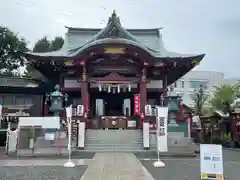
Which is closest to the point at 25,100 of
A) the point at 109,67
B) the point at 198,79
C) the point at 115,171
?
the point at 109,67

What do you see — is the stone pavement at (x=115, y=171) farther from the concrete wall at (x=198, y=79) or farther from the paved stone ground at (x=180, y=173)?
the concrete wall at (x=198, y=79)

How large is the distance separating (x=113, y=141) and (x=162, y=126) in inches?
156

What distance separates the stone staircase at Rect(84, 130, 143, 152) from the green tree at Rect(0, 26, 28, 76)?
19120mm

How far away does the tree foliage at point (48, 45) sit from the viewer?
36.4 metres

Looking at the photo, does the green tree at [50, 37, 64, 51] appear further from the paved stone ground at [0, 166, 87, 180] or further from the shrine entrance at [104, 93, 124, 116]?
the paved stone ground at [0, 166, 87, 180]

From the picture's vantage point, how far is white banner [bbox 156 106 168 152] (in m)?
12.4

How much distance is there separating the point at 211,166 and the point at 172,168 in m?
3.24

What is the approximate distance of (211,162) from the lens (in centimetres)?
705

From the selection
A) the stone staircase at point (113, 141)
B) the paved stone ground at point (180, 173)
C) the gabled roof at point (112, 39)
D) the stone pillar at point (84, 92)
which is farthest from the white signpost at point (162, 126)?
the stone pillar at point (84, 92)

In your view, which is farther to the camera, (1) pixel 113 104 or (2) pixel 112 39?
(1) pixel 113 104

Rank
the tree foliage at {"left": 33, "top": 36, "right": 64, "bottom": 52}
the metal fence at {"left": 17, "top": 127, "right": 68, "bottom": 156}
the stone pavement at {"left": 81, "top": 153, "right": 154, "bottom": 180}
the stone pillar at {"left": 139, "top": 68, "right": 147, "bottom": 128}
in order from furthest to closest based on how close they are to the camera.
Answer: the tree foliage at {"left": 33, "top": 36, "right": 64, "bottom": 52} < the stone pillar at {"left": 139, "top": 68, "right": 147, "bottom": 128} < the metal fence at {"left": 17, "top": 127, "right": 68, "bottom": 156} < the stone pavement at {"left": 81, "top": 153, "right": 154, "bottom": 180}

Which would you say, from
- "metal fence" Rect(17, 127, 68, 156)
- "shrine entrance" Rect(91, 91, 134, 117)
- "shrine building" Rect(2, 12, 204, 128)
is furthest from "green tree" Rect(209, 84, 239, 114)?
"metal fence" Rect(17, 127, 68, 156)

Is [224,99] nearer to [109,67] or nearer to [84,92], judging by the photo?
[109,67]

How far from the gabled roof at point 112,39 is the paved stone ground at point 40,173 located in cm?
953
